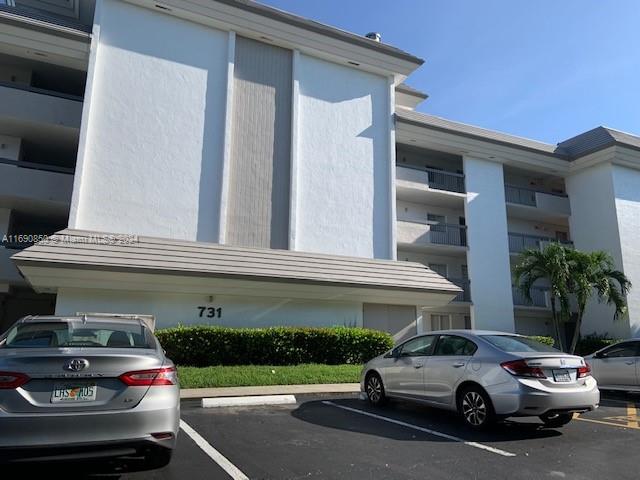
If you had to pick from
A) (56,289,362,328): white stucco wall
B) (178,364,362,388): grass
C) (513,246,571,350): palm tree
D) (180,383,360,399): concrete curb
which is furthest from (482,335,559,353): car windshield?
(513,246,571,350): palm tree

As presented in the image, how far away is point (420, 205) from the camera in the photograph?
25438 mm

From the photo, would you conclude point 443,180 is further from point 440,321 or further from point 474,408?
point 474,408

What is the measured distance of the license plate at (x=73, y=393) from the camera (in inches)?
164

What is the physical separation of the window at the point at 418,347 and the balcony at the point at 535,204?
19.2 metres

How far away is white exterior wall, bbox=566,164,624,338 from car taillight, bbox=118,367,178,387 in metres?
25.3

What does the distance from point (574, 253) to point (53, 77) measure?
2333 centimetres

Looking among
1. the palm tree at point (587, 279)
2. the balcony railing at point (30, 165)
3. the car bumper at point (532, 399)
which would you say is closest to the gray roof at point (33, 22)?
the balcony railing at point (30, 165)

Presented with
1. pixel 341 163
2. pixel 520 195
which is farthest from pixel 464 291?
pixel 341 163

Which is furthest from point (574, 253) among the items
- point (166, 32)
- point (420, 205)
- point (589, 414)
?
point (166, 32)

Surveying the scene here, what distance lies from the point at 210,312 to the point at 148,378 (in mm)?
12292

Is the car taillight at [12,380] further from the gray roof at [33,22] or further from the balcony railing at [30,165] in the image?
the gray roof at [33,22]

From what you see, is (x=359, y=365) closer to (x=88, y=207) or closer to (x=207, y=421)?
(x=207, y=421)

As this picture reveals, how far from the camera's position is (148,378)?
4.50 metres

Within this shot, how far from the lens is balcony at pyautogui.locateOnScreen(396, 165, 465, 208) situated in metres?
23.3
